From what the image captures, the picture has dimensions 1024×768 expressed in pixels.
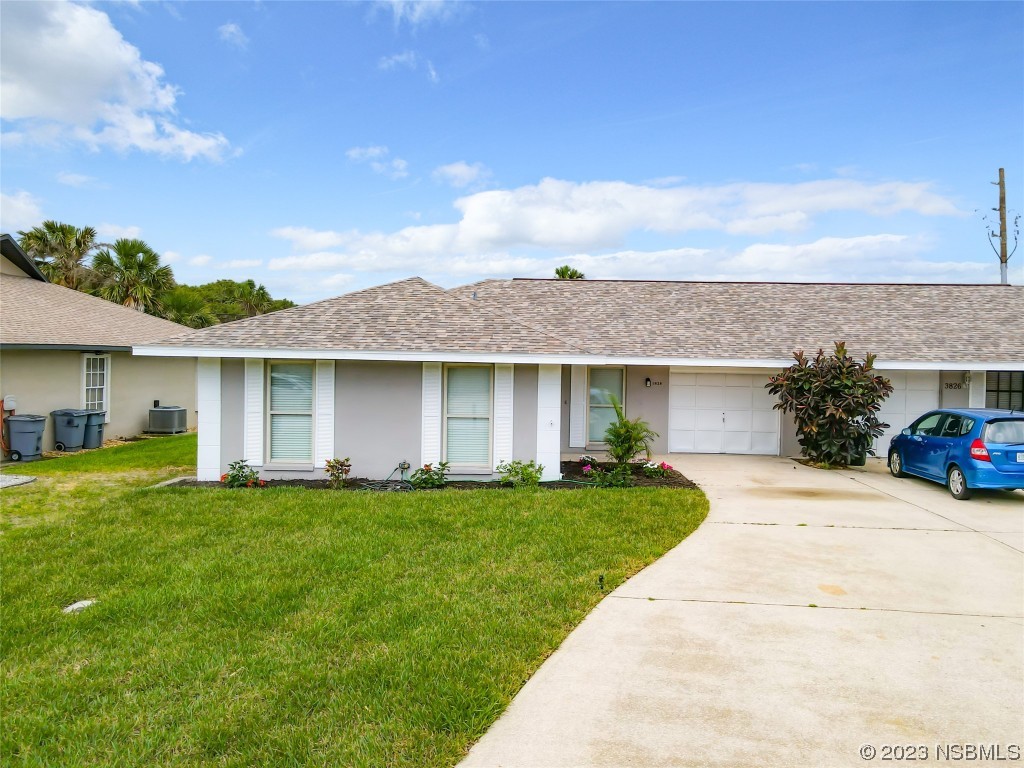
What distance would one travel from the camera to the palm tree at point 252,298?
45031 mm

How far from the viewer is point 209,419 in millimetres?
11133

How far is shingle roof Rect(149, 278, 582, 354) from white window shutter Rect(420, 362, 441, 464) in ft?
2.53

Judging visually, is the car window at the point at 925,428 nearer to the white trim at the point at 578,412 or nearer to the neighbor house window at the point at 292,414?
the white trim at the point at 578,412

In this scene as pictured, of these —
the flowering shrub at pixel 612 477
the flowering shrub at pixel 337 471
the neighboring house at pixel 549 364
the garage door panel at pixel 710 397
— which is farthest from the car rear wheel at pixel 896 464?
the flowering shrub at pixel 337 471

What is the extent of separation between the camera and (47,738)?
12.0 ft

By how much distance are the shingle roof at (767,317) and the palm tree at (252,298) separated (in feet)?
105

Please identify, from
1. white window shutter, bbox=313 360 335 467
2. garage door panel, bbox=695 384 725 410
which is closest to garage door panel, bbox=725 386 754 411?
garage door panel, bbox=695 384 725 410

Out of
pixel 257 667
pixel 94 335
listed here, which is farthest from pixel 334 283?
pixel 257 667

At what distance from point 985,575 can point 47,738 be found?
28.0ft

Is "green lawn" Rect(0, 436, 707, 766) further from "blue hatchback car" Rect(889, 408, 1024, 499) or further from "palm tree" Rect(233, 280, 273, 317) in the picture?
"palm tree" Rect(233, 280, 273, 317)

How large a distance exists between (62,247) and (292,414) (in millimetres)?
22823

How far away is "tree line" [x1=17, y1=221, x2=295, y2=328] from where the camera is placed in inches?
1000

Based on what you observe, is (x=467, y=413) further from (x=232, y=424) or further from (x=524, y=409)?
(x=232, y=424)

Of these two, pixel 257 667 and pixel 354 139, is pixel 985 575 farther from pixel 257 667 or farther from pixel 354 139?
pixel 354 139
